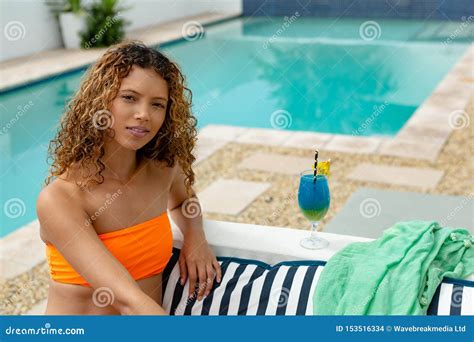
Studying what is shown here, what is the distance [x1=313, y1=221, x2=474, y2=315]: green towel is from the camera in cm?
149

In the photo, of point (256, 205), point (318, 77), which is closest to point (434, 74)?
point (318, 77)

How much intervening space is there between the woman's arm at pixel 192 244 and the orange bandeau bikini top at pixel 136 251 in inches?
2.4

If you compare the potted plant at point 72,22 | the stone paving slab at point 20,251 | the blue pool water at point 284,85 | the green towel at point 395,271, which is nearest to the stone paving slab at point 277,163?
the blue pool water at point 284,85

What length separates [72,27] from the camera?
9336 mm

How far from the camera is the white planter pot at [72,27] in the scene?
30.6 ft

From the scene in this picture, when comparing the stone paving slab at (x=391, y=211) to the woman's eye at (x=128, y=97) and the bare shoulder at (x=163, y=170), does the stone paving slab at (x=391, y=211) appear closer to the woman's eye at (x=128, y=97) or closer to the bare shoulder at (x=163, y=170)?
the bare shoulder at (x=163, y=170)

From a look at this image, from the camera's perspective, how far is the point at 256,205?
12.8 feet

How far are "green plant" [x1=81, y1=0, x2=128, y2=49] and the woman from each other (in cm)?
802

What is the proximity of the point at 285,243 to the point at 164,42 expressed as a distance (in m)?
8.52

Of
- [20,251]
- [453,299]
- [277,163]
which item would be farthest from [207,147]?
[453,299]

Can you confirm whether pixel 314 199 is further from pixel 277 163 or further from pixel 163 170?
pixel 277 163

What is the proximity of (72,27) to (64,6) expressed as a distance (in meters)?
0.52

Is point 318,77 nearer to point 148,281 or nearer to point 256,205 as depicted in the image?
point 256,205

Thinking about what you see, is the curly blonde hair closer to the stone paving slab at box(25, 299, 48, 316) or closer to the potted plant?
the stone paving slab at box(25, 299, 48, 316)
